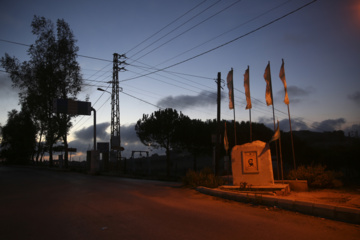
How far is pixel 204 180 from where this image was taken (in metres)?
13.5

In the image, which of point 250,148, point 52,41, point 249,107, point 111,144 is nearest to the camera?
point 250,148

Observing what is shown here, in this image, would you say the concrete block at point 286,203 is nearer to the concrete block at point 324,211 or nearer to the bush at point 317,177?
the concrete block at point 324,211

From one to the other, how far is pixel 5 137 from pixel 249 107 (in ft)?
248

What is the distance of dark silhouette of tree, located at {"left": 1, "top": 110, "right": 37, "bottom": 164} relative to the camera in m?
61.3

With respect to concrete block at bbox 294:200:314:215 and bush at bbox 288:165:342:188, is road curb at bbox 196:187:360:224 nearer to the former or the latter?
concrete block at bbox 294:200:314:215

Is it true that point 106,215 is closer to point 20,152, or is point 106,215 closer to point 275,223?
point 275,223

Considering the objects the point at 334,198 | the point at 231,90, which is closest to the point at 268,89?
the point at 231,90

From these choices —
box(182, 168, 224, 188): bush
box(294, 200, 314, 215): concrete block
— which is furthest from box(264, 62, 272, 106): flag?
box(294, 200, 314, 215): concrete block

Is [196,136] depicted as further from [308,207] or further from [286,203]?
[308,207]

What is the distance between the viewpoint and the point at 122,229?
18.7 feet

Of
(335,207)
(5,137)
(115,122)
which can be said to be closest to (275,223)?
(335,207)

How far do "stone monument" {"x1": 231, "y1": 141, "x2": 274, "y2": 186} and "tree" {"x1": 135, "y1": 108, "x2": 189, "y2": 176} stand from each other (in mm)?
26090

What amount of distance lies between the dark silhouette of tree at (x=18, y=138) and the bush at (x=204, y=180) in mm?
50065

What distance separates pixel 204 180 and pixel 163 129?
2481 cm
